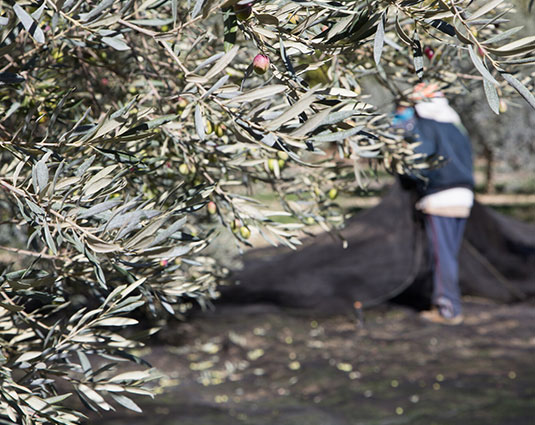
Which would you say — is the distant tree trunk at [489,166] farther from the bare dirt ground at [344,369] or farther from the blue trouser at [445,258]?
the blue trouser at [445,258]

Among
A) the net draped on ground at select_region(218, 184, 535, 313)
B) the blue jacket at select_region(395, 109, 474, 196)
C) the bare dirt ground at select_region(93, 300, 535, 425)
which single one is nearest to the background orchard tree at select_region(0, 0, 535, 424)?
the bare dirt ground at select_region(93, 300, 535, 425)

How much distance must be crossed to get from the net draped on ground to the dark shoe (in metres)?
0.44

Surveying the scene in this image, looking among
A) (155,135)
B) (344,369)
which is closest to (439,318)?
(344,369)

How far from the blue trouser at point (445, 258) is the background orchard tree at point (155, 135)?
4713mm

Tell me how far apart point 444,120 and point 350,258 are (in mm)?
2265

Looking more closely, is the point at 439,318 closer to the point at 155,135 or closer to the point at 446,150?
the point at 446,150

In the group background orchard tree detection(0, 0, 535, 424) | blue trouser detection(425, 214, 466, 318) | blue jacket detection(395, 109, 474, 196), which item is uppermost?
background orchard tree detection(0, 0, 535, 424)

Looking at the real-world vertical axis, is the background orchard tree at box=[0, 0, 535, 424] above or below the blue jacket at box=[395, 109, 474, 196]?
above

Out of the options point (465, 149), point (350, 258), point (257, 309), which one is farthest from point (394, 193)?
point (257, 309)

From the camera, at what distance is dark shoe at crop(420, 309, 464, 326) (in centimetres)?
763

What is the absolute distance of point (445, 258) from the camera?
759 centimetres

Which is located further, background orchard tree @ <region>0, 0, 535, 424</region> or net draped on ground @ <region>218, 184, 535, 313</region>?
net draped on ground @ <region>218, 184, 535, 313</region>

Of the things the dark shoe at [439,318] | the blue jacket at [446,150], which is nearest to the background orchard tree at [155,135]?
the blue jacket at [446,150]

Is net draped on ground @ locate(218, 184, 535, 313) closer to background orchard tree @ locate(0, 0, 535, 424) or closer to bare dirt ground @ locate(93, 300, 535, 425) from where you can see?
bare dirt ground @ locate(93, 300, 535, 425)
